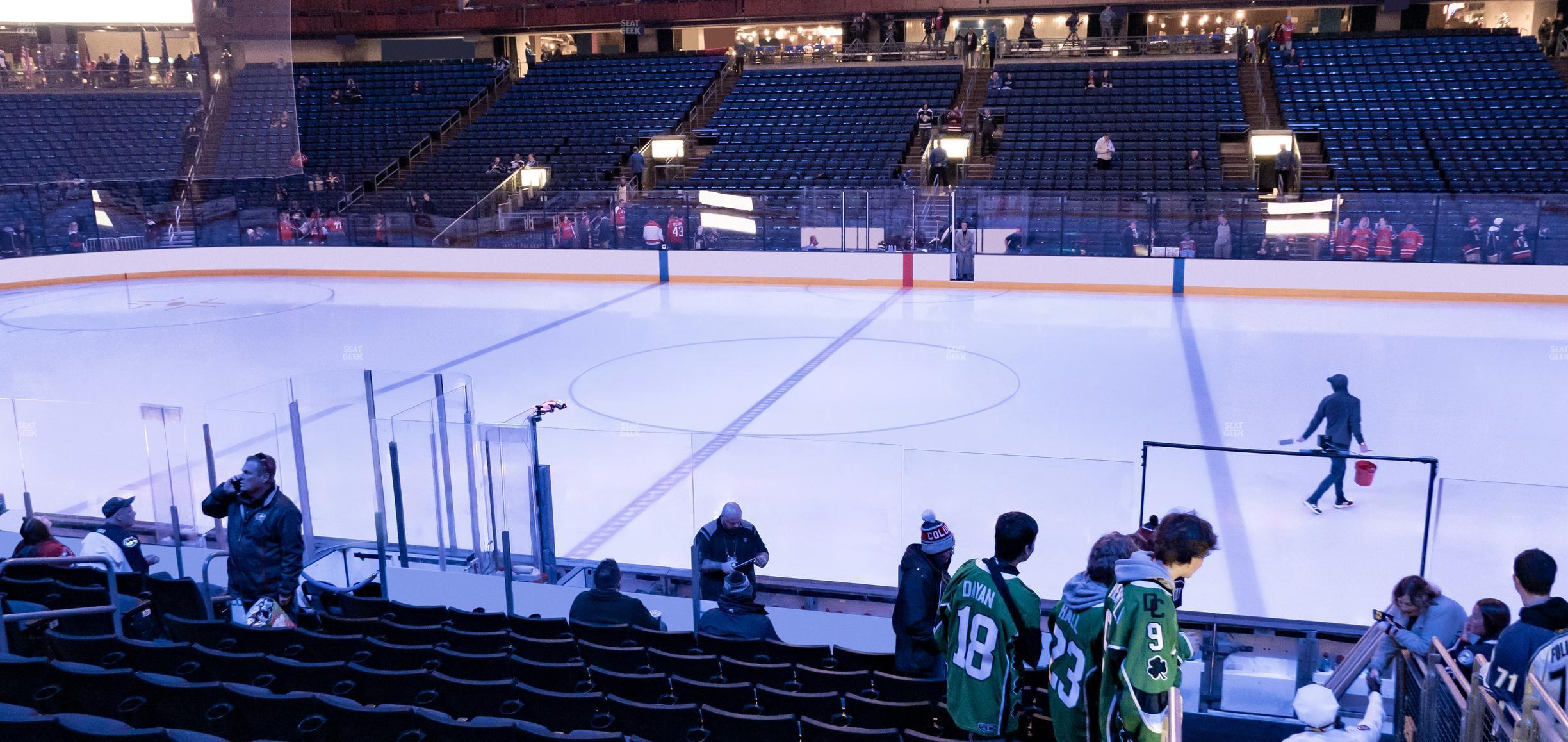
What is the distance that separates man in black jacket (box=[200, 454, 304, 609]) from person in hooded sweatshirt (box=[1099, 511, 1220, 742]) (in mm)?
4153

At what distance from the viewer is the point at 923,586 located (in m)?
4.63

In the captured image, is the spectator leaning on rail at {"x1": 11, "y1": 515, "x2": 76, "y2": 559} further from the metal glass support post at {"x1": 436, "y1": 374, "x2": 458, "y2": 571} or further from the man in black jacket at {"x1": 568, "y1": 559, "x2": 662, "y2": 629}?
the man in black jacket at {"x1": 568, "y1": 559, "x2": 662, "y2": 629}

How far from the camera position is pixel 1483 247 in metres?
18.9

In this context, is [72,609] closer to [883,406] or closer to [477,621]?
[477,621]

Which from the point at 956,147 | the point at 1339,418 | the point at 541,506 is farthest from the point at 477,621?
the point at 956,147

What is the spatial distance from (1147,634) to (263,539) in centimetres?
445

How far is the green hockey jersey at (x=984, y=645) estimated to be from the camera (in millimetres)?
3963

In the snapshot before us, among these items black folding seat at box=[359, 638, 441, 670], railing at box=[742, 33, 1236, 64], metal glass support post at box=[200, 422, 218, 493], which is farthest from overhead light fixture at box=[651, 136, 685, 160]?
black folding seat at box=[359, 638, 441, 670]

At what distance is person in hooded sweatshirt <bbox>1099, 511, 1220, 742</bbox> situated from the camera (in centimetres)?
336

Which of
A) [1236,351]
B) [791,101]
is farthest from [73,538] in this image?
[791,101]

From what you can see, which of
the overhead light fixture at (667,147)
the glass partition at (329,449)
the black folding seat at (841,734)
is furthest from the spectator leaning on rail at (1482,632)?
the overhead light fixture at (667,147)

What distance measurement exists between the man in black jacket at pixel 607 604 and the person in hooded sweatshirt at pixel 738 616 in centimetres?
36

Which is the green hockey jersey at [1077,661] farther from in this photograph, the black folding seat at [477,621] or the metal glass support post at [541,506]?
the metal glass support post at [541,506]

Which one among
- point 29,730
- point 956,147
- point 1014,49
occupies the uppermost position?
point 1014,49
